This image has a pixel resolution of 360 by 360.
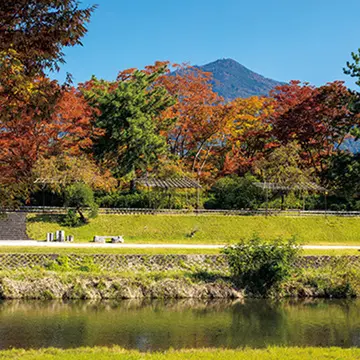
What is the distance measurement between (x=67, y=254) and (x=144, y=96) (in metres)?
18.5

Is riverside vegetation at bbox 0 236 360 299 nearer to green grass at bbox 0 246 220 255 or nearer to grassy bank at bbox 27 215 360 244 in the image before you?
green grass at bbox 0 246 220 255

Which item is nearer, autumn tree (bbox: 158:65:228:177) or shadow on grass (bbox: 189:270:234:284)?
shadow on grass (bbox: 189:270:234:284)

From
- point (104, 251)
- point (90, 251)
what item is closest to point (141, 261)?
point (104, 251)

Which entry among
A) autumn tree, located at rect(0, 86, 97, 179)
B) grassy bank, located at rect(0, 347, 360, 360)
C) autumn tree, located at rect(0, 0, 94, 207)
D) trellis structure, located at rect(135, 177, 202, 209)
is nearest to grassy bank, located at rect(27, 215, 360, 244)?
trellis structure, located at rect(135, 177, 202, 209)

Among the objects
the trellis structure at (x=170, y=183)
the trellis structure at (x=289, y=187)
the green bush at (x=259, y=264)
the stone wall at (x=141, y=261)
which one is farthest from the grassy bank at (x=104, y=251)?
the trellis structure at (x=289, y=187)

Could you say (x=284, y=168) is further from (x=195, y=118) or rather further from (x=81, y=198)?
(x=81, y=198)

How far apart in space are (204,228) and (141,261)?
1088cm

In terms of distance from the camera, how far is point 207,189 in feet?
125

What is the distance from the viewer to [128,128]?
33531 mm

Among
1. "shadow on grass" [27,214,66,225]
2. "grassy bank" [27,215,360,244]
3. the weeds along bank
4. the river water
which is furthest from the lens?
"shadow on grass" [27,214,66,225]

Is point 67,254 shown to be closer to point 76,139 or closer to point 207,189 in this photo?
point 76,139

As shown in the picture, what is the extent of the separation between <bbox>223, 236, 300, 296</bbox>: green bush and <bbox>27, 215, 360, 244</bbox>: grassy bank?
8.83 meters

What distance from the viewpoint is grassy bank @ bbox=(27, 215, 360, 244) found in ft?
92.6

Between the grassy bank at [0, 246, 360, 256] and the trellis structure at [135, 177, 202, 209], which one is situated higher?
the trellis structure at [135, 177, 202, 209]
